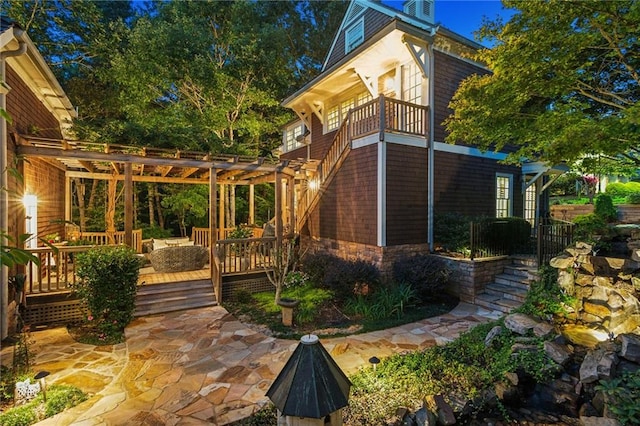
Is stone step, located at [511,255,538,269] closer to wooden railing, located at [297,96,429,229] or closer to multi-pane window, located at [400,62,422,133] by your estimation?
wooden railing, located at [297,96,429,229]

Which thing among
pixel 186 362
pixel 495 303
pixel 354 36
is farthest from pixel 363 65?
pixel 186 362

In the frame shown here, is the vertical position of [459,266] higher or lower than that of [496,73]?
lower

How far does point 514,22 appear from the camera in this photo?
5.54 metres

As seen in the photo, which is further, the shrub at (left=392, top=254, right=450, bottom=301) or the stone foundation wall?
the stone foundation wall

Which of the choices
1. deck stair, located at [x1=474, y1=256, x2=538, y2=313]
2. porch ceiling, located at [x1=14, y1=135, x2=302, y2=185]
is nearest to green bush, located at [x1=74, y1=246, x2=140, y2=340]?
porch ceiling, located at [x1=14, y1=135, x2=302, y2=185]

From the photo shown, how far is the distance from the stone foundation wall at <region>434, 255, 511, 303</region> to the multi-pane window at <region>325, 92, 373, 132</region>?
21.7 ft

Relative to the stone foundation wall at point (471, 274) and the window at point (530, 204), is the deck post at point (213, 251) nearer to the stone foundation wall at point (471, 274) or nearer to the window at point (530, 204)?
the stone foundation wall at point (471, 274)

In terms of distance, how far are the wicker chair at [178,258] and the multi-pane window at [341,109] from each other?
7228 mm

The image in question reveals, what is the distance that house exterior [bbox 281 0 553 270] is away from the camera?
8.07m

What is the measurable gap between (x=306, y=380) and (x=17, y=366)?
15.8 feet

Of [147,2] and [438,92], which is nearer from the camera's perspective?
[438,92]

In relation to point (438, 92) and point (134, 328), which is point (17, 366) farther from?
point (438, 92)

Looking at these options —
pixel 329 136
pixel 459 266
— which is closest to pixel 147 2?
pixel 329 136

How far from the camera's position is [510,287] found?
7.64 metres
